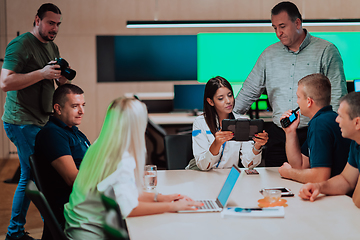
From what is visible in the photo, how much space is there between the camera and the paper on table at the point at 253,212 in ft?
4.72

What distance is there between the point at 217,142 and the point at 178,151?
445 millimetres

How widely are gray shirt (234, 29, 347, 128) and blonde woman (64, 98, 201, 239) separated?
1.48 meters

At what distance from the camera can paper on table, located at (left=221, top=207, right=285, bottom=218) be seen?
1.44 meters

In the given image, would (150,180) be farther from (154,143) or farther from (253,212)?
(154,143)

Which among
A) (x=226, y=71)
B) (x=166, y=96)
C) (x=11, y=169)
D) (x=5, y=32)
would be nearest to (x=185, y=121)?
(x=226, y=71)

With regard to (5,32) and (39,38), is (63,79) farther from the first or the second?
(5,32)

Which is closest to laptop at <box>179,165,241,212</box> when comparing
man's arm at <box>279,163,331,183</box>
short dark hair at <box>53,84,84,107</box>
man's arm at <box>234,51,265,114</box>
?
→ man's arm at <box>279,163,331,183</box>

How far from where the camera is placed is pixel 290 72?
2.66 m

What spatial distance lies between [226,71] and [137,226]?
400 cm

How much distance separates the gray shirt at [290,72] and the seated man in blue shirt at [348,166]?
0.84 metres

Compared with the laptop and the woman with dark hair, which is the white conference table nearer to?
the laptop

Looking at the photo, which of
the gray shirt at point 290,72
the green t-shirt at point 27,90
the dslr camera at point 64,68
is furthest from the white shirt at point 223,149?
the green t-shirt at point 27,90

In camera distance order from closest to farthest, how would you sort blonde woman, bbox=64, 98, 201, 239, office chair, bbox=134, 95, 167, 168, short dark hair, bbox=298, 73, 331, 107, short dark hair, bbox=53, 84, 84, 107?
blonde woman, bbox=64, 98, 201, 239, short dark hair, bbox=298, 73, 331, 107, short dark hair, bbox=53, 84, 84, 107, office chair, bbox=134, 95, 167, 168

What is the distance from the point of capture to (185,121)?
501cm
